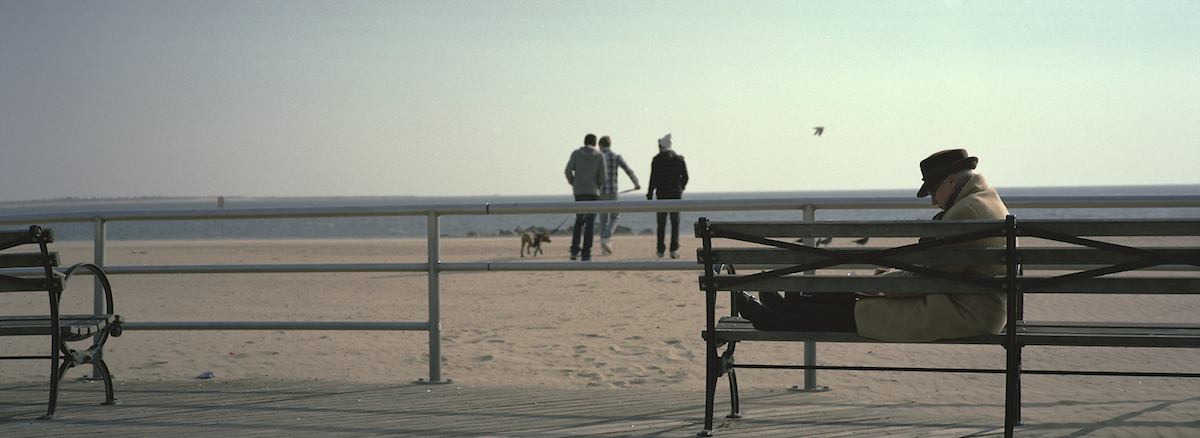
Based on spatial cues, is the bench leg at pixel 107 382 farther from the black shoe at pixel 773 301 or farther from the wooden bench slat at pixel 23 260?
the black shoe at pixel 773 301

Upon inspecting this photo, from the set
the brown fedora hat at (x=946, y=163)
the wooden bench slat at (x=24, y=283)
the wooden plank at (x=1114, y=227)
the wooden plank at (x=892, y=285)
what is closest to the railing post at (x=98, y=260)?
the wooden bench slat at (x=24, y=283)

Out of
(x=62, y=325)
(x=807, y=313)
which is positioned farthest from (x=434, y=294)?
(x=807, y=313)

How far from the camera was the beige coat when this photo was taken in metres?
2.97

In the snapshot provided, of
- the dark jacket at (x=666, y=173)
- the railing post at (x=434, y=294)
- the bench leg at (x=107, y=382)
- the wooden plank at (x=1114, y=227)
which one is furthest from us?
the dark jacket at (x=666, y=173)

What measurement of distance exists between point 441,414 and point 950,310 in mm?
2087

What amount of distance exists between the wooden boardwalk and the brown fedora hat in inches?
37.6

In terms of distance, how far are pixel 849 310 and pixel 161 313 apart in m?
10.8

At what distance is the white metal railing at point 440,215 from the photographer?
3.99m

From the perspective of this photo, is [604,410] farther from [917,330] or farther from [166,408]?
[166,408]

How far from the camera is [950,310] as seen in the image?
2971mm

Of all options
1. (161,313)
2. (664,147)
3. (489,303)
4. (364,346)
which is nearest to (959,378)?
(364,346)

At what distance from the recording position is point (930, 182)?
3.16m

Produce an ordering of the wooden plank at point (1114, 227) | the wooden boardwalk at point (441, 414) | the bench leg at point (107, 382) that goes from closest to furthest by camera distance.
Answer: the wooden plank at point (1114, 227) → the wooden boardwalk at point (441, 414) → the bench leg at point (107, 382)

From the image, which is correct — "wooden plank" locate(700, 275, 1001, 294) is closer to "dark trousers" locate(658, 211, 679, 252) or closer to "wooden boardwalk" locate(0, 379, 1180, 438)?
"wooden boardwalk" locate(0, 379, 1180, 438)
